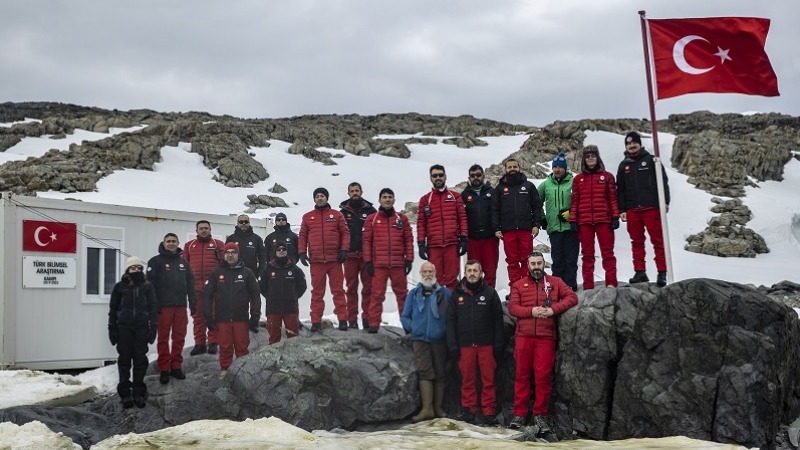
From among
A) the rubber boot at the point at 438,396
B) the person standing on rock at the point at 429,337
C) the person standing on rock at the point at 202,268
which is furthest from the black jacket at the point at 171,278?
the rubber boot at the point at 438,396

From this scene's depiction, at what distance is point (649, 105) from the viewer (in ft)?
30.9

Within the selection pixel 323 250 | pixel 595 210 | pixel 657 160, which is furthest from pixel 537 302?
pixel 323 250

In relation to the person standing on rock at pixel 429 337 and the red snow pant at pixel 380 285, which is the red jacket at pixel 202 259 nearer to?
the red snow pant at pixel 380 285

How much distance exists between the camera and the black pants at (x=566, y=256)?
9.64m

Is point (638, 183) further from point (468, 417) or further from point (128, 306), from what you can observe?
point (128, 306)

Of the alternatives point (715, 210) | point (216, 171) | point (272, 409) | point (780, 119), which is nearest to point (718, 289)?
point (272, 409)

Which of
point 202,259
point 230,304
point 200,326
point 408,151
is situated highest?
point 408,151

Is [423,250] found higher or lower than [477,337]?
higher

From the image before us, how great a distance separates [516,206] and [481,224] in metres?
0.56

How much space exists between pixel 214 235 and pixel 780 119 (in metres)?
60.0

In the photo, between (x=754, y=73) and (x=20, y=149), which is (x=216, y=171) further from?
(x=754, y=73)

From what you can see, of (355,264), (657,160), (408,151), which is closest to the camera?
(657,160)

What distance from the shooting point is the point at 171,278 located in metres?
10.4

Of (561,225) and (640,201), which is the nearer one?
(640,201)
